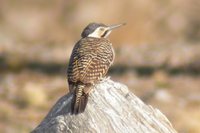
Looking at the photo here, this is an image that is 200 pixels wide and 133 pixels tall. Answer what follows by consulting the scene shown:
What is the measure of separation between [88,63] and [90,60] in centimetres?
9

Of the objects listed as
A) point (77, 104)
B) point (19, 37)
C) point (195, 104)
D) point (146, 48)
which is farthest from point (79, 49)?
point (19, 37)

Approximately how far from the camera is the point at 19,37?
4222 cm

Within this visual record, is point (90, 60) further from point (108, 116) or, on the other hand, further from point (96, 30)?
point (108, 116)

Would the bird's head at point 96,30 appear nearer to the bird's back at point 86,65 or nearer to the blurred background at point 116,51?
the bird's back at point 86,65

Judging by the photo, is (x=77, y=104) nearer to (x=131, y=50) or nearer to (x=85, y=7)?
(x=131, y=50)

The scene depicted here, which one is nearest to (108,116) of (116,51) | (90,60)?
(90,60)

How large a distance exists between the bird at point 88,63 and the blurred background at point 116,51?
8.77 meters

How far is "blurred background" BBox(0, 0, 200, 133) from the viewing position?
2608 cm

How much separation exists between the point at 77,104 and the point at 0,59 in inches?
1006

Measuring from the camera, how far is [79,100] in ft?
33.6

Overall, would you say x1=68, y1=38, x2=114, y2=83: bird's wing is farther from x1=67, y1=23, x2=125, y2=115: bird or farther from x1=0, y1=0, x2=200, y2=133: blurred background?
x1=0, y1=0, x2=200, y2=133: blurred background

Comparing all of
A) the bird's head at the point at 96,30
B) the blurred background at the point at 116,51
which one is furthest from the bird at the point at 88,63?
the blurred background at the point at 116,51

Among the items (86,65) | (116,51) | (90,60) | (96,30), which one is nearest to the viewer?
(86,65)

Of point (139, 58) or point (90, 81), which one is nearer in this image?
point (90, 81)
